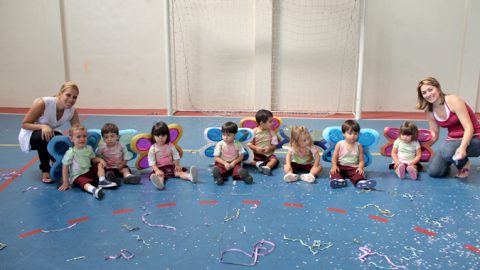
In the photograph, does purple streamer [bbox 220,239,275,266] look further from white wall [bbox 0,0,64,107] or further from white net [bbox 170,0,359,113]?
white wall [bbox 0,0,64,107]

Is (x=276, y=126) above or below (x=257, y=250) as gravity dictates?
above

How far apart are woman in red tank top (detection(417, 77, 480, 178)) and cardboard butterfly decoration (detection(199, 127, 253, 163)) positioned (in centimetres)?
193

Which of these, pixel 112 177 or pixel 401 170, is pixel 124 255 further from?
pixel 401 170

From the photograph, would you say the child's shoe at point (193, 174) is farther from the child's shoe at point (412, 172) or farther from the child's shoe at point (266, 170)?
the child's shoe at point (412, 172)

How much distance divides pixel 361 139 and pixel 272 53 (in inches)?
157

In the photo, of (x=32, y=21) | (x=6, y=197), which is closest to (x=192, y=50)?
(x=32, y=21)

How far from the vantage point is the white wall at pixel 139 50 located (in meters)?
8.12

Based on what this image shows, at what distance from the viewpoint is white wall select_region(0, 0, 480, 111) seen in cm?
812

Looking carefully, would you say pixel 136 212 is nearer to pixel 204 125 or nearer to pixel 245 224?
pixel 245 224

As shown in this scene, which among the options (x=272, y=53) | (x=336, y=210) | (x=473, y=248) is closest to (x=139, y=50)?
(x=272, y=53)

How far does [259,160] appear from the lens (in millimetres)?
5164

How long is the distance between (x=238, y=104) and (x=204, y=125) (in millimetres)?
1523

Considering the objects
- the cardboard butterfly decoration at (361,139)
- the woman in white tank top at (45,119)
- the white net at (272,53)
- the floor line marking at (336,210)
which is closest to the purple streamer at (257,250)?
the floor line marking at (336,210)

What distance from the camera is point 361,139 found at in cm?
483
